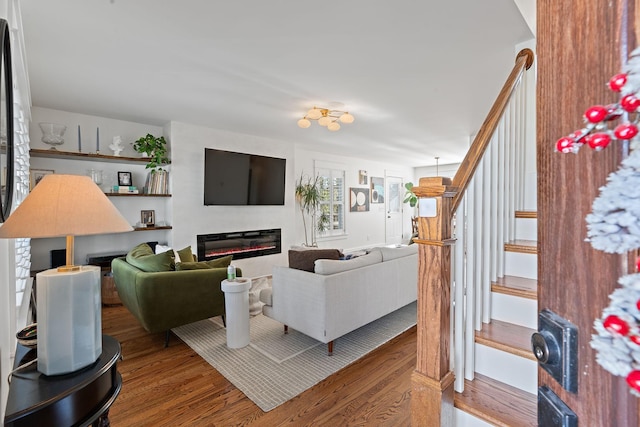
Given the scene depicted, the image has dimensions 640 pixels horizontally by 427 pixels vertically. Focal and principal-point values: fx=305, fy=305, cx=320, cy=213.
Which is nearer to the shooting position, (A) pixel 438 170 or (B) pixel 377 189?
(B) pixel 377 189

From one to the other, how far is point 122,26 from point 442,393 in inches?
111

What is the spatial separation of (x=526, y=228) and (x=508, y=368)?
3.36 feet

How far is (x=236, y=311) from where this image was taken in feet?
8.80

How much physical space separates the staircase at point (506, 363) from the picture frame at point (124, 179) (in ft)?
15.0

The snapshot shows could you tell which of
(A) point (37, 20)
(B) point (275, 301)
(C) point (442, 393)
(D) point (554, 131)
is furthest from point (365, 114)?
(D) point (554, 131)

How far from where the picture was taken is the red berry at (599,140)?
36 centimetres

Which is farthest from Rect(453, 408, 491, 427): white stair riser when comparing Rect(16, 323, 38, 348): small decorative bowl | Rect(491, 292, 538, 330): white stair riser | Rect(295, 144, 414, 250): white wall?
Rect(295, 144, 414, 250): white wall

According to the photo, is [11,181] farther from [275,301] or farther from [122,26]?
[275,301]

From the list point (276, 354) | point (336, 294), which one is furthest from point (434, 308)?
point (276, 354)

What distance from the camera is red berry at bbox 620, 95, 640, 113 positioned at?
32 centimetres

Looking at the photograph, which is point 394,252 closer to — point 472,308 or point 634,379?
point 472,308

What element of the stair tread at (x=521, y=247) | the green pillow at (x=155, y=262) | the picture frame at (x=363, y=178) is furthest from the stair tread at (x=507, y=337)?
the picture frame at (x=363, y=178)

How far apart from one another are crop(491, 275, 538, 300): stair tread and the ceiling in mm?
1666

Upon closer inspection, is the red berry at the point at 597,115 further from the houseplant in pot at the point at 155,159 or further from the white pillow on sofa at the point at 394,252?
the houseplant in pot at the point at 155,159
